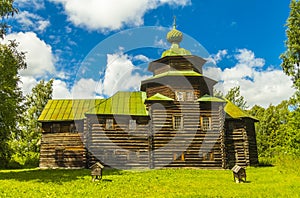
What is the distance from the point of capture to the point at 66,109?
111 feet

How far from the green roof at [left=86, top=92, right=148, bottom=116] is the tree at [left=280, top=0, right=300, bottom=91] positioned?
1509cm

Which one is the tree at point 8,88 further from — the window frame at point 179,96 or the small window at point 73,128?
the window frame at point 179,96

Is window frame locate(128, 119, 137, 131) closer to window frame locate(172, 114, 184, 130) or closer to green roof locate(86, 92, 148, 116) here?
green roof locate(86, 92, 148, 116)

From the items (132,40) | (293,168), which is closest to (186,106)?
(132,40)

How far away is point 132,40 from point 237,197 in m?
16.4

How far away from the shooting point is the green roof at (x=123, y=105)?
30.0 meters

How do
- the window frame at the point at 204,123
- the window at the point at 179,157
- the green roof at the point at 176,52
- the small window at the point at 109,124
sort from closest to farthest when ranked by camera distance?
the window at the point at 179,157
the window frame at the point at 204,123
the small window at the point at 109,124
the green roof at the point at 176,52

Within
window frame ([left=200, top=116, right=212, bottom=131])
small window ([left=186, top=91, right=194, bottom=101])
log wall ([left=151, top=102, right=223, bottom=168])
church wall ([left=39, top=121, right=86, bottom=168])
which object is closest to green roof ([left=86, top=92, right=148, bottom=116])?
log wall ([left=151, top=102, right=223, bottom=168])

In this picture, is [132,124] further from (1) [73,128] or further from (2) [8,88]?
(2) [8,88]

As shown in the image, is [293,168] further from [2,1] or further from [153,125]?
[2,1]

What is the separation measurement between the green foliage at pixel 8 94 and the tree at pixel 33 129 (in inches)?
590

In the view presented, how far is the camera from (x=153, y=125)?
94.9 feet

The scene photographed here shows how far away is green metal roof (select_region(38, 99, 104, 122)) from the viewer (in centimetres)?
3212

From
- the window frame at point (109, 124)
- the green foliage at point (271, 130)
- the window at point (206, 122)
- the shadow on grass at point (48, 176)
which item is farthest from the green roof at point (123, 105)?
the green foliage at point (271, 130)
